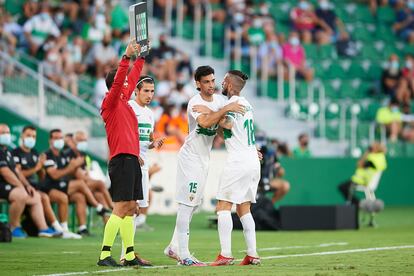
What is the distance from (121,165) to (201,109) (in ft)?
3.48

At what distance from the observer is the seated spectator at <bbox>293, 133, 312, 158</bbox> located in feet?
92.3

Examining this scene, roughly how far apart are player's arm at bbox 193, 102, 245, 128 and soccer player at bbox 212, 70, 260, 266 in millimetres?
150

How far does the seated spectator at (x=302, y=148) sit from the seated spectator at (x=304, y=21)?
5574mm

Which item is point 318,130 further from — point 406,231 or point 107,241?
point 107,241

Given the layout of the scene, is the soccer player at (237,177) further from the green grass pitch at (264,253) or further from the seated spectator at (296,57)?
the seated spectator at (296,57)

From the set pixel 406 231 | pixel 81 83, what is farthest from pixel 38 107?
pixel 406 231

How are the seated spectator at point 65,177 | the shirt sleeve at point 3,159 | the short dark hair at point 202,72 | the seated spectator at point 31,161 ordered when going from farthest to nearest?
the seated spectator at point 65,177
the seated spectator at point 31,161
the shirt sleeve at point 3,159
the short dark hair at point 202,72

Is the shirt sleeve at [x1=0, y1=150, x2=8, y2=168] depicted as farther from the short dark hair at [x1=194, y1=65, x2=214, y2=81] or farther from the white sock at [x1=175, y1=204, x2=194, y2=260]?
the short dark hair at [x1=194, y1=65, x2=214, y2=81]

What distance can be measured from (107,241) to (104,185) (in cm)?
814

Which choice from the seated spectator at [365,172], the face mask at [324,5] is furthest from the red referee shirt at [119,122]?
the face mask at [324,5]

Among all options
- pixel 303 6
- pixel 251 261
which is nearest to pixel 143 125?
pixel 251 261

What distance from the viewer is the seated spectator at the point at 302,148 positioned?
2812 cm

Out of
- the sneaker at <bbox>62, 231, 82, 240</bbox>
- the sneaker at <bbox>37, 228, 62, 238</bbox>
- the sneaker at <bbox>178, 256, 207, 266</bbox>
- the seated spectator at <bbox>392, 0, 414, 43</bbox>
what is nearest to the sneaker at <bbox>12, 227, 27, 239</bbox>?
the sneaker at <bbox>37, 228, 62, 238</bbox>

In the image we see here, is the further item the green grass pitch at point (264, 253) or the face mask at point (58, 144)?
the face mask at point (58, 144)
